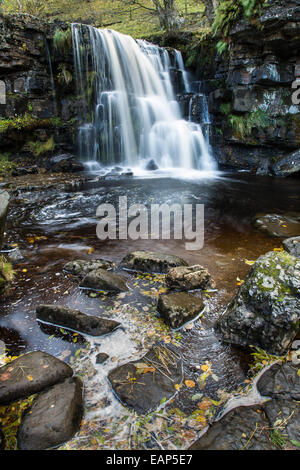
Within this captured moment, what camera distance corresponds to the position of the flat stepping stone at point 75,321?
9.13 ft

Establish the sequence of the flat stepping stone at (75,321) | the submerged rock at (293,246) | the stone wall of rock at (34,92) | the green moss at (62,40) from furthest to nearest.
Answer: the green moss at (62,40) → the stone wall of rock at (34,92) → the submerged rock at (293,246) → the flat stepping stone at (75,321)

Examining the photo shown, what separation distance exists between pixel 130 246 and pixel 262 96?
34.6ft

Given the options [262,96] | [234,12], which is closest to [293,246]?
[262,96]

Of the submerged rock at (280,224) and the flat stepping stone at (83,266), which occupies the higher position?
the submerged rock at (280,224)

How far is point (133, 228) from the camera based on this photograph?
19.5 feet

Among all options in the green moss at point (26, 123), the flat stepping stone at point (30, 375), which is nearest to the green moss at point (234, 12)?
the green moss at point (26, 123)

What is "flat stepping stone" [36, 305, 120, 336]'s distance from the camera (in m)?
2.78

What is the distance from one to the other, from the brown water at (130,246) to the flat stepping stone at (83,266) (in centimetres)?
13

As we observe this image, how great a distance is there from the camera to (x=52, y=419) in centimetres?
180

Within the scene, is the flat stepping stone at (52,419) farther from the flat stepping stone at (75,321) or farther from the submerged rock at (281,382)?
the submerged rock at (281,382)

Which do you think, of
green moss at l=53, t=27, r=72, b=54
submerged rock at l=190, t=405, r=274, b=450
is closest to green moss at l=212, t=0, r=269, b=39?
green moss at l=53, t=27, r=72, b=54

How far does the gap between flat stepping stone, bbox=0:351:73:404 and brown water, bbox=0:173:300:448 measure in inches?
10.3
